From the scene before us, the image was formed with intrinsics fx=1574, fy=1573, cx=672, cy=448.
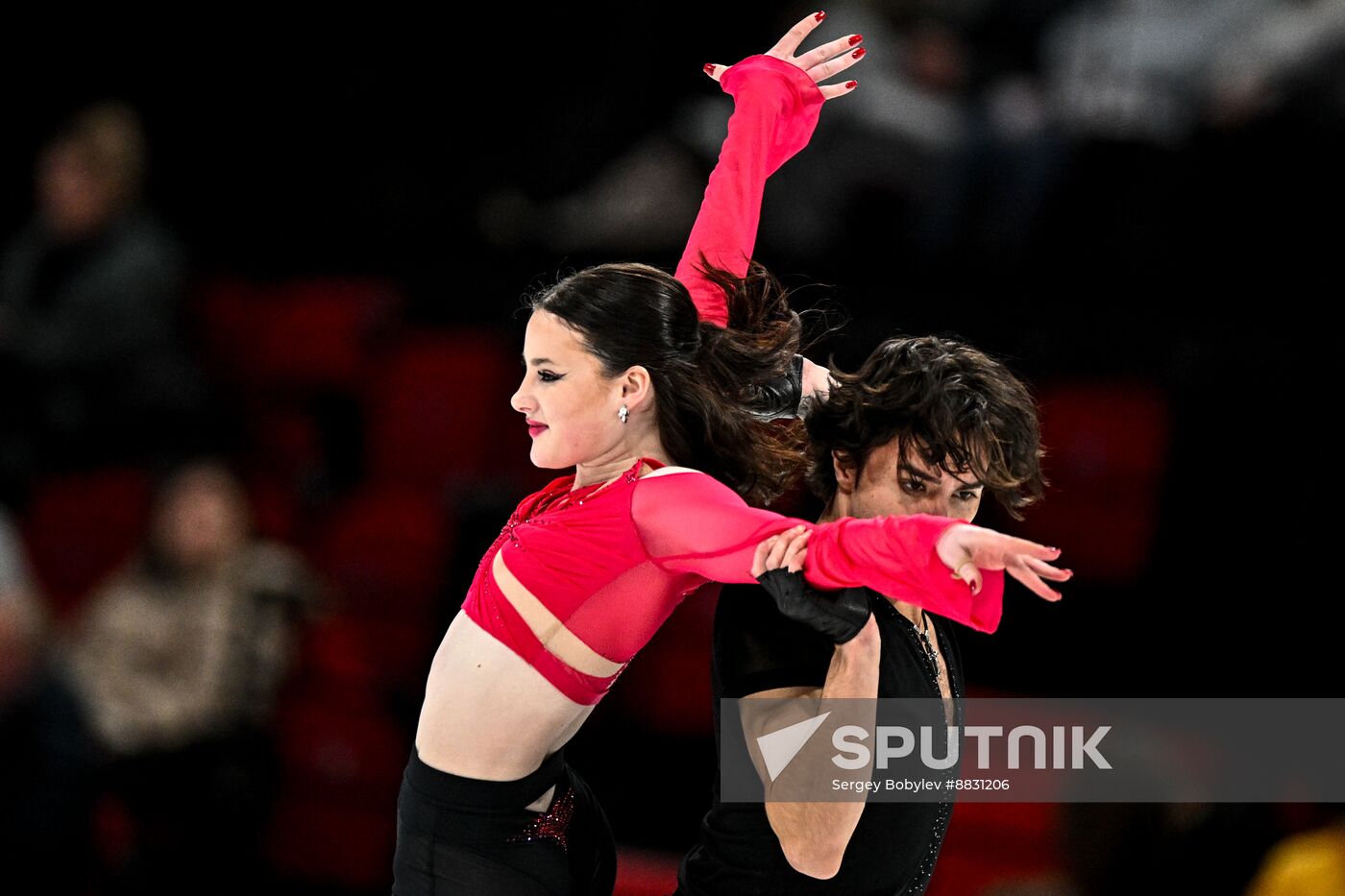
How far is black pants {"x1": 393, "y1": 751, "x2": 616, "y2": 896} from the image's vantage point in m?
2.13

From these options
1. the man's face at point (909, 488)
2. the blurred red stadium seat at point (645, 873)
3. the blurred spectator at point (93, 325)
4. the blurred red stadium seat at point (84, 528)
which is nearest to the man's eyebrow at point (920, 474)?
the man's face at point (909, 488)

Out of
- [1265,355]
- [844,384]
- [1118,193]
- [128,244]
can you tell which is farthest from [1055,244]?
[128,244]

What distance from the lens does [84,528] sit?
5.13m

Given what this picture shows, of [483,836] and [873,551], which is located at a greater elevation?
[873,551]

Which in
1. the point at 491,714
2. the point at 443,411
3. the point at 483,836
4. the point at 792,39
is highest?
the point at 443,411

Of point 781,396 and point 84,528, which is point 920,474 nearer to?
point 781,396

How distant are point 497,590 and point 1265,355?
8.07 feet

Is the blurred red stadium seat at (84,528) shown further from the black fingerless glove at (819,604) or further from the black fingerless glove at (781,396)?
the black fingerless glove at (819,604)

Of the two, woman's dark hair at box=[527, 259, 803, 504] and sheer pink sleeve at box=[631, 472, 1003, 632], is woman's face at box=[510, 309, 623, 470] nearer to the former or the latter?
woman's dark hair at box=[527, 259, 803, 504]

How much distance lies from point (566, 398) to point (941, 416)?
50cm

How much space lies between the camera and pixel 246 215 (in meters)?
5.73

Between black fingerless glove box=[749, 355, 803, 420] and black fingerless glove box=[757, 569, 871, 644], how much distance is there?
0.49 meters

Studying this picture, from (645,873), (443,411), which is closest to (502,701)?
(645,873)

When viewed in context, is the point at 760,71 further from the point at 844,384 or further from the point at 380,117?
the point at 380,117
